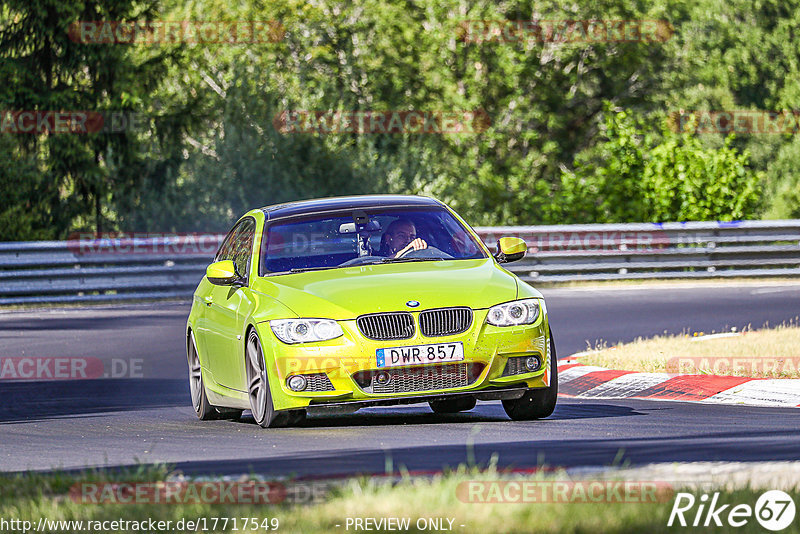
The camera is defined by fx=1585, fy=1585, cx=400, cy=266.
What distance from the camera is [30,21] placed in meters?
34.1

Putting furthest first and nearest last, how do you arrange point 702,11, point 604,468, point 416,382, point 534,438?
point 702,11, point 416,382, point 534,438, point 604,468

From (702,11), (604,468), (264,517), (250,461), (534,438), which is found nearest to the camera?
(264,517)

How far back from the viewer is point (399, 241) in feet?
36.6

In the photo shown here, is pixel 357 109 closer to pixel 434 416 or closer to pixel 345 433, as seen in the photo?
pixel 434 416

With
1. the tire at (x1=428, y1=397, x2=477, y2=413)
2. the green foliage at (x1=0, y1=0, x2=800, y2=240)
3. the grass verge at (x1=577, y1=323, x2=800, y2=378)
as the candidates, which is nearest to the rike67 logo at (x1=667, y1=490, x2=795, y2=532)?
the tire at (x1=428, y1=397, x2=477, y2=413)

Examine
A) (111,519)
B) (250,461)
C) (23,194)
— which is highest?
(111,519)

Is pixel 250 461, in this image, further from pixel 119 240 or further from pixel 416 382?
pixel 119 240

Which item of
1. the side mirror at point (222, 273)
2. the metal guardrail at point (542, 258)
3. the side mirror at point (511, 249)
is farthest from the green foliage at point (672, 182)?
the side mirror at point (222, 273)

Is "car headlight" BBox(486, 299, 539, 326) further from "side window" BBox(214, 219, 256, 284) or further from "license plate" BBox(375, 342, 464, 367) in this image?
"side window" BBox(214, 219, 256, 284)

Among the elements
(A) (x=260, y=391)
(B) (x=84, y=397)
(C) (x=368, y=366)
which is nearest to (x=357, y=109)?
(B) (x=84, y=397)

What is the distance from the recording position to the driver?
11.1m

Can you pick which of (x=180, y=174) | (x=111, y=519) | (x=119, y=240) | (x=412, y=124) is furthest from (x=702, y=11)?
(x=111, y=519)

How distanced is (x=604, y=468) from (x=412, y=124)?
123 feet

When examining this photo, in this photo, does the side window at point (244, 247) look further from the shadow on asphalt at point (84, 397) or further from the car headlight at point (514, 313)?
the car headlight at point (514, 313)
